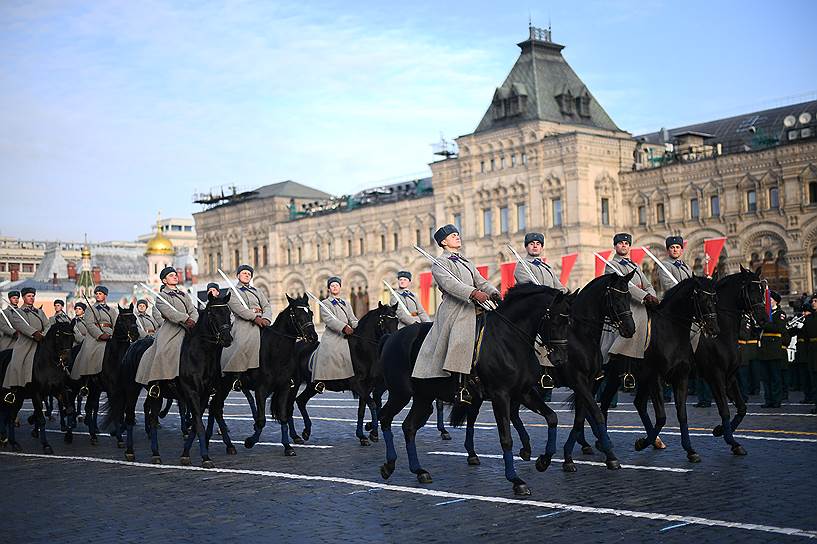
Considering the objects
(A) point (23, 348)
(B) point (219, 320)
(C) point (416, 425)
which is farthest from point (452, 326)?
(A) point (23, 348)

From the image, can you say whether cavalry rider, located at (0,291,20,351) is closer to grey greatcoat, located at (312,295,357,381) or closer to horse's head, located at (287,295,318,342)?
grey greatcoat, located at (312,295,357,381)

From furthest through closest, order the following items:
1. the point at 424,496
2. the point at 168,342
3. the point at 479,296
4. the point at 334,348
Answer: the point at 334,348 < the point at 168,342 < the point at 479,296 < the point at 424,496

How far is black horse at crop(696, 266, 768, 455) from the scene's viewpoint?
12625mm

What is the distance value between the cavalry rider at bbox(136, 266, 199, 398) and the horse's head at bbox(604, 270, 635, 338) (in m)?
5.40

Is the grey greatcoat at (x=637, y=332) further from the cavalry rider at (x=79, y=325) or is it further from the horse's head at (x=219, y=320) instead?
the cavalry rider at (x=79, y=325)

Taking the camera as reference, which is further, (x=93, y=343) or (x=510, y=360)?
(x=93, y=343)

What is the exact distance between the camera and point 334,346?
1628 centimetres

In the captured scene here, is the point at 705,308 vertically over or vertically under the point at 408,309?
under

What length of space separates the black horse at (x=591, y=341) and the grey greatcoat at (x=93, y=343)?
352 inches

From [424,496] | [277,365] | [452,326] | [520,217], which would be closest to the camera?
[424,496]

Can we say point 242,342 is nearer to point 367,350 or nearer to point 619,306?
point 367,350

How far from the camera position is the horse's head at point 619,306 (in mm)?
11094

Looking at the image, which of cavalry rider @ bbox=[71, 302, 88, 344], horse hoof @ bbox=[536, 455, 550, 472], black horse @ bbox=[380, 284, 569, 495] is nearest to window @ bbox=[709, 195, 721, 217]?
cavalry rider @ bbox=[71, 302, 88, 344]

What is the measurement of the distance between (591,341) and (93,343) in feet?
31.5
